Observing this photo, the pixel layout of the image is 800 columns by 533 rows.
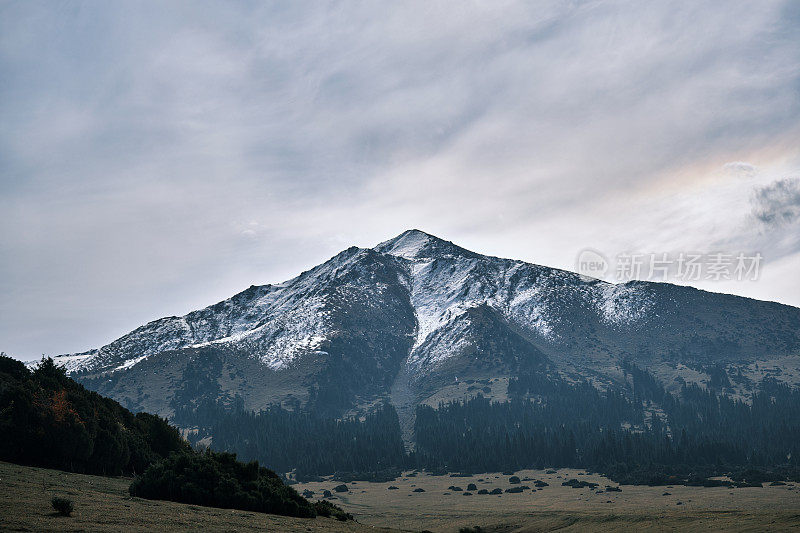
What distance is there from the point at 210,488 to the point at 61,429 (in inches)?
794

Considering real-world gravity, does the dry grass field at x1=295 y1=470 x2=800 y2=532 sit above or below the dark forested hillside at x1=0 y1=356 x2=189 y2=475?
below

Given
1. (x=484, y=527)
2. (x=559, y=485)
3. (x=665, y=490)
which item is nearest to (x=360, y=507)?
(x=484, y=527)

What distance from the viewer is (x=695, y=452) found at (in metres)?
153

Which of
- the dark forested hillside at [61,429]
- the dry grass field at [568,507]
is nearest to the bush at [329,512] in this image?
the dark forested hillside at [61,429]

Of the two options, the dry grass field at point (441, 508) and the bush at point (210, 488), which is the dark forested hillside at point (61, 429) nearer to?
the dry grass field at point (441, 508)

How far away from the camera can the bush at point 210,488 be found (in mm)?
42844

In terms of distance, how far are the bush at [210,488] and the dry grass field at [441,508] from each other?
226cm

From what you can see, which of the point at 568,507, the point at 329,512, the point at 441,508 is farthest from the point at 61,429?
the point at 568,507

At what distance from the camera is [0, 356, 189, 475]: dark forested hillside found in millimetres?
52406

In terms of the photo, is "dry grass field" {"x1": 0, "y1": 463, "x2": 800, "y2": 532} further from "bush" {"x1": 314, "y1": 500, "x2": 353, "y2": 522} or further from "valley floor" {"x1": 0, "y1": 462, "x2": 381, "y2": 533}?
"bush" {"x1": 314, "y1": 500, "x2": 353, "y2": 522}

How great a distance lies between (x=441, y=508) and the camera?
325 feet

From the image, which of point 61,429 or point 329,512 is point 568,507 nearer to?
point 329,512

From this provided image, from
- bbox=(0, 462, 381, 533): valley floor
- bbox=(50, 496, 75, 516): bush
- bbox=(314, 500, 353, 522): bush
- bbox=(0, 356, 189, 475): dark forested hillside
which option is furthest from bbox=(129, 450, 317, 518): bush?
bbox=(0, 356, 189, 475): dark forested hillside

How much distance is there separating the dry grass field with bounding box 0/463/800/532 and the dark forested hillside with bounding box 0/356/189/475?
4.45 meters
